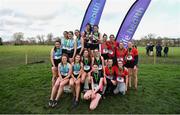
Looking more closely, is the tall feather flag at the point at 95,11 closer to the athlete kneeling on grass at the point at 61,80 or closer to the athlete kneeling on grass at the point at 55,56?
the athlete kneeling on grass at the point at 55,56

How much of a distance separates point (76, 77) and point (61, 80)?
0.45 meters

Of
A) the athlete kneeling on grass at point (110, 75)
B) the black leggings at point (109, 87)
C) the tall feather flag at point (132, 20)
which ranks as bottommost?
the black leggings at point (109, 87)

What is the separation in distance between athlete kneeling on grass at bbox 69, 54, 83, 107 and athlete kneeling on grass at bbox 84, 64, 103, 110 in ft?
1.08

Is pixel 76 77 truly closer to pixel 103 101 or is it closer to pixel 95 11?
pixel 103 101

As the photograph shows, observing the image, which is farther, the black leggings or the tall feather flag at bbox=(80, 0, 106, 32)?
the tall feather flag at bbox=(80, 0, 106, 32)

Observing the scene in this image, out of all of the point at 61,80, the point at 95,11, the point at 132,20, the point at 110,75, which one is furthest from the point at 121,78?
the point at 95,11

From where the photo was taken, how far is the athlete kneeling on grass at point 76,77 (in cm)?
704

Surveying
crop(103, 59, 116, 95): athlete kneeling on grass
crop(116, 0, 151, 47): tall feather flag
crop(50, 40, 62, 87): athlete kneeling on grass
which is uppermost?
crop(116, 0, 151, 47): tall feather flag

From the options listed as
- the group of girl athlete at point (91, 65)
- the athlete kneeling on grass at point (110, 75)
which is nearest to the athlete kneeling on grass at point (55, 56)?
the group of girl athlete at point (91, 65)

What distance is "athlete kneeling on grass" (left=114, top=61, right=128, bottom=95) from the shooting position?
743cm

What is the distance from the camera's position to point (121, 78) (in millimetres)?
7434

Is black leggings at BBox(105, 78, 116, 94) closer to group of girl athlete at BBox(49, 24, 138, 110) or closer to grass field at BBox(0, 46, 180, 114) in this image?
group of girl athlete at BBox(49, 24, 138, 110)

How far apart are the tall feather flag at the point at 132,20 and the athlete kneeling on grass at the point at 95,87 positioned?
2.70 metres

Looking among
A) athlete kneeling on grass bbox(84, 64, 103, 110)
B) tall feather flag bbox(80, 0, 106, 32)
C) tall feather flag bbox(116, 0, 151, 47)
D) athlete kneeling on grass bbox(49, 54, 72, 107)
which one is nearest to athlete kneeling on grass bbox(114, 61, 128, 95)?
athlete kneeling on grass bbox(84, 64, 103, 110)
